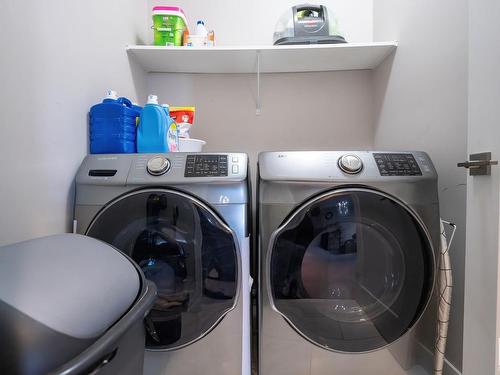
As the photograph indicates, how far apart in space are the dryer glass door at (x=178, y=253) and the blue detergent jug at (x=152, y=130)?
312 mm

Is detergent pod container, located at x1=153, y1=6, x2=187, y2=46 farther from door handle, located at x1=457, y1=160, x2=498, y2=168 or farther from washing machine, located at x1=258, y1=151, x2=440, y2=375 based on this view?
door handle, located at x1=457, y1=160, x2=498, y2=168

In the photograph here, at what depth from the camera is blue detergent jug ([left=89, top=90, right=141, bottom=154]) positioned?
45.7 inches

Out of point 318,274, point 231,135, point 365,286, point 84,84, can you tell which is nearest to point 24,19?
point 84,84

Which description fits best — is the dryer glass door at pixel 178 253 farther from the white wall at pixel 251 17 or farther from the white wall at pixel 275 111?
the white wall at pixel 251 17

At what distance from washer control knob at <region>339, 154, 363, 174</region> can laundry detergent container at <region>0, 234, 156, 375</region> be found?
2.51ft

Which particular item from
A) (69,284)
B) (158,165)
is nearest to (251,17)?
(158,165)

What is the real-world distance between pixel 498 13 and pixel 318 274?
0.96m

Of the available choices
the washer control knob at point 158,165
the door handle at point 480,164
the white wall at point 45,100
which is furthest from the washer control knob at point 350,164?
the white wall at point 45,100

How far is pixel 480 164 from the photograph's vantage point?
0.76m

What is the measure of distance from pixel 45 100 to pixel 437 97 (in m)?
1.58

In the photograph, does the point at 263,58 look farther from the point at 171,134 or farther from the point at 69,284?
the point at 69,284

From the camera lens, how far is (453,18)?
3.65 ft

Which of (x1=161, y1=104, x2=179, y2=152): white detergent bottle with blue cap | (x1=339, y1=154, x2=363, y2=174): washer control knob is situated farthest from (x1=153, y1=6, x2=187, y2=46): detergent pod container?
(x1=339, y1=154, x2=363, y2=174): washer control knob

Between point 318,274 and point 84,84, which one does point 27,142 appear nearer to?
point 84,84
